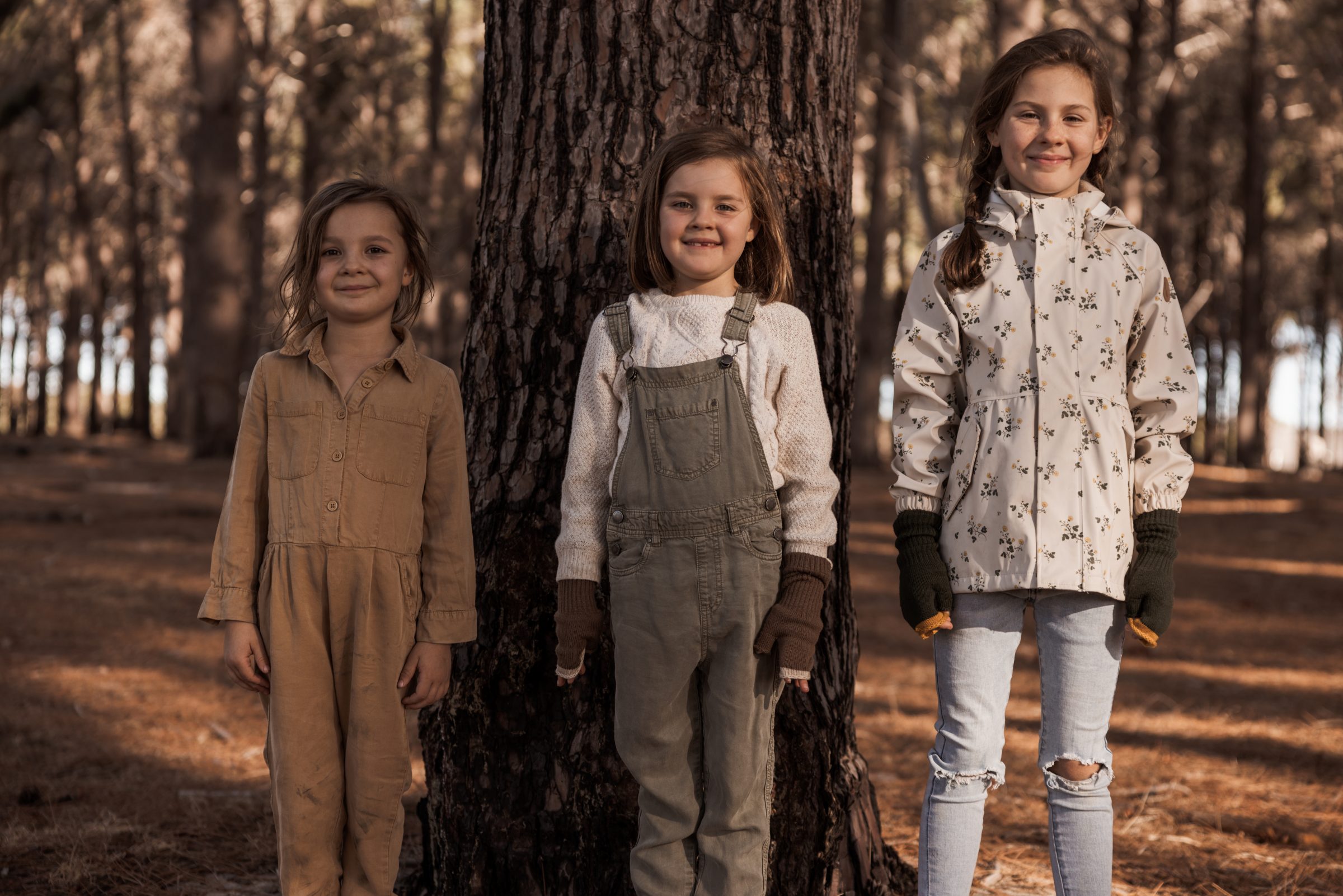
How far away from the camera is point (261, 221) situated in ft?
82.6

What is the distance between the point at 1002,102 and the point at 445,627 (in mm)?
1835

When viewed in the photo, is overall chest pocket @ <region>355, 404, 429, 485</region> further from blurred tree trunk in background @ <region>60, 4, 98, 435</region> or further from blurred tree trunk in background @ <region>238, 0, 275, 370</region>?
blurred tree trunk in background @ <region>60, 4, 98, 435</region>

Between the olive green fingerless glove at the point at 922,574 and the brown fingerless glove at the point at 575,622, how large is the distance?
70cm

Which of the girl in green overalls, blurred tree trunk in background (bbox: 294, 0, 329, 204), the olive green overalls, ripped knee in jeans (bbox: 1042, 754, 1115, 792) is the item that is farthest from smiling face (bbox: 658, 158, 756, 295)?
blurred tree trunk in background (bbox: 294, 0, 329, 204)

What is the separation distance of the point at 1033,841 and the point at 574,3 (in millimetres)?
3227

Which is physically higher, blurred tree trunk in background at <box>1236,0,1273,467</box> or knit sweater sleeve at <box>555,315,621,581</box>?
blurred tree trunk in background at <box>1236,0,1273,467</box>

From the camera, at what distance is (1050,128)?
109 inches

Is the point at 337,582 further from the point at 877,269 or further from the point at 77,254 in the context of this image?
the point at 77,254

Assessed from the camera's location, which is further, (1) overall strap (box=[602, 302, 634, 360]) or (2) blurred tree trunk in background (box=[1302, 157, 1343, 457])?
(2) blurred tree trunk in background (box=[1302, 157, 1343, 457])

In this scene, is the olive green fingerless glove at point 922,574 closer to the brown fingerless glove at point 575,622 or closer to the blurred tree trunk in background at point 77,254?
the brown fingerless glove at point 575,622

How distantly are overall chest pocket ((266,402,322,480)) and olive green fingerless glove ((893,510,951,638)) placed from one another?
1.36m

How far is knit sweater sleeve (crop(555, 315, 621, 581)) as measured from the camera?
2.67m

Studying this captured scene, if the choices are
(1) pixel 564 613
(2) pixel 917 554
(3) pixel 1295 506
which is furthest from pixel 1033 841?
(3) pixel 1295 506

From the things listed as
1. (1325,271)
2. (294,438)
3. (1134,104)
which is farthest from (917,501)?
(1325,271)
